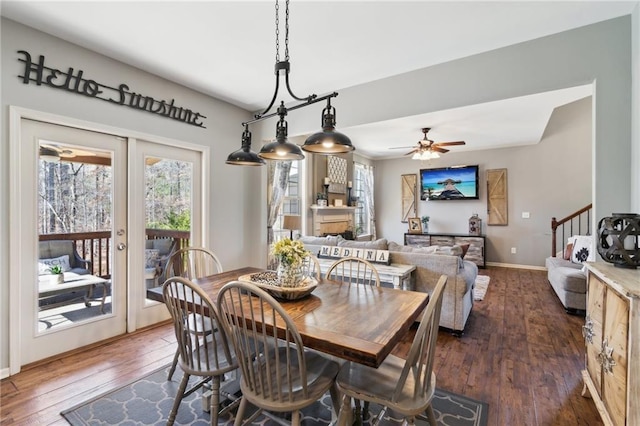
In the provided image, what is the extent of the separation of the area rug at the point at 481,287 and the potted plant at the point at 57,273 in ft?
16.0

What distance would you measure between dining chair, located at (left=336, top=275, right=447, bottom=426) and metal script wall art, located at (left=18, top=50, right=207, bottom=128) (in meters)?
3.24

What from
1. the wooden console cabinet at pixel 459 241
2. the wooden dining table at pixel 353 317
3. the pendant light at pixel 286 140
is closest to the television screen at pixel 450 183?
the wooden console cabinet at pixel 459 241

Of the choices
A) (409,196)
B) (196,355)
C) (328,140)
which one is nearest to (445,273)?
(328,140)

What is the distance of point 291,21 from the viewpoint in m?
2.32

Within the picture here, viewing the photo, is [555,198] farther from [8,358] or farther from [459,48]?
[8,358]

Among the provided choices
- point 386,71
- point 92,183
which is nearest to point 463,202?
point 386,71

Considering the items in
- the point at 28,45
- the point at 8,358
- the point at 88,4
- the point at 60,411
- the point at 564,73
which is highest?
the point at 88,4

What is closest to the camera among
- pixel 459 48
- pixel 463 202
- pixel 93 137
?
pixel 459 48

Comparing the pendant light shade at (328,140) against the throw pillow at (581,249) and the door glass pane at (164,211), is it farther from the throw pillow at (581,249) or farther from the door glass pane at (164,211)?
the throw pillow at (581,249)

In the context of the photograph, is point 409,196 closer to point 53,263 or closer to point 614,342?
point 614,342

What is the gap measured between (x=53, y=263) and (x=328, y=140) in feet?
9.12

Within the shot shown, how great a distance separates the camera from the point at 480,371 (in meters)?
2.46

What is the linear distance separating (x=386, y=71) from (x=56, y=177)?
3331 millimetres

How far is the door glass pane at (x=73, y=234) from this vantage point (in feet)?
8.65
